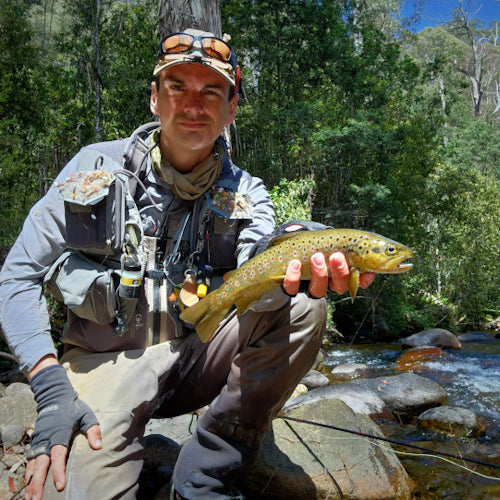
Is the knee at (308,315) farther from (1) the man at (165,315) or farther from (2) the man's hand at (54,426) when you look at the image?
(2) the man's hand at (54,426)

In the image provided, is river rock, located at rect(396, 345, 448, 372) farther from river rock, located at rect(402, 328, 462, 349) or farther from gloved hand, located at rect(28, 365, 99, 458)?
gloved hand, located at rect(28, 365, 99, 458)

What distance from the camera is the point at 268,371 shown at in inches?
102

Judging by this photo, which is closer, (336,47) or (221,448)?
(221,448)

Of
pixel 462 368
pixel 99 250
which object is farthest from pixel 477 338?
pixel 99 250

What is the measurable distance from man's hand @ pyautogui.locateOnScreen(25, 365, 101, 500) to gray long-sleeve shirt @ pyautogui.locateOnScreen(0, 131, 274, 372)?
0.15 meters

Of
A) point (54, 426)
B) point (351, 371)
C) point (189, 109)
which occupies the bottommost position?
point (351, 371)

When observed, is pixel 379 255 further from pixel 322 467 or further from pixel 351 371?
pixel 351 371

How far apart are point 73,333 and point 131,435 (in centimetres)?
74

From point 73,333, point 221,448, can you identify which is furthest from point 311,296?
point 73,333

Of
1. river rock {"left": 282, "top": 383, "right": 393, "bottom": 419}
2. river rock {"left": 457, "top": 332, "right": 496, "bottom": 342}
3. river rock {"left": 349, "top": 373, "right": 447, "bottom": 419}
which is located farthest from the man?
river rock {"left": 457, "top": 332, "right": 496, "bottom": 342}

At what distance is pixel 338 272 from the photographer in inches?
92.1

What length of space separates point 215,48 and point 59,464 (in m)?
2.54

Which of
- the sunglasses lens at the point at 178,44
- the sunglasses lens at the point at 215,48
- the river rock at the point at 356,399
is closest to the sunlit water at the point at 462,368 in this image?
the river rock at the point at 356,399

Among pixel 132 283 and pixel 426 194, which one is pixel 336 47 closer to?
pixel 426 194
